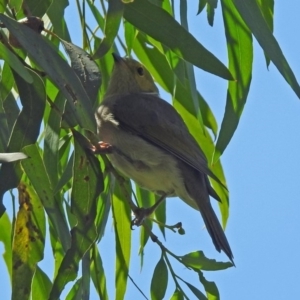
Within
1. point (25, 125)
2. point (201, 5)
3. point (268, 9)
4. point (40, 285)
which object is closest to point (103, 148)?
point (40, 285)

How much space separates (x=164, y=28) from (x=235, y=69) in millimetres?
477

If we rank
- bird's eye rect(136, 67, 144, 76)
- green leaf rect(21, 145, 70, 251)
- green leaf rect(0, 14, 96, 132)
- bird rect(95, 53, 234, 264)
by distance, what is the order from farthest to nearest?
bird's eye rect(136, 67, 144, 76)
bird rect(95, 53, 234, 264)
green leaf rect(21, 145, 70, 251)
green leaf rect(0, 14, 96, 132)

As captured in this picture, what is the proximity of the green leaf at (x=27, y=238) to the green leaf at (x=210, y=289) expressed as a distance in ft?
1.78

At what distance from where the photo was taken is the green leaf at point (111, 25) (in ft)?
6.50

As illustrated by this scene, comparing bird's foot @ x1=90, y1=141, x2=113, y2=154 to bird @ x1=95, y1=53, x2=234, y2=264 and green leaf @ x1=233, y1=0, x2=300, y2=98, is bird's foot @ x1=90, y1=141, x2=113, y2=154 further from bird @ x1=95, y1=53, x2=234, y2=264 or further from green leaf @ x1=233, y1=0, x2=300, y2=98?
green leaf @ x1=233, y1=0, x2=300, y2=98

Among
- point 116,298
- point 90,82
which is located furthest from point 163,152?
Answer: point 90,82

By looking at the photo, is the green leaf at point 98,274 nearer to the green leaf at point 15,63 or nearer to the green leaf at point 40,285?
the green leaf at point 40,285

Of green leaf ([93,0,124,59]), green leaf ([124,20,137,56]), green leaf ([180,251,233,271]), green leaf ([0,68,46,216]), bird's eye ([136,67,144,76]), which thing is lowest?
green leaf ([180,251,233,271])

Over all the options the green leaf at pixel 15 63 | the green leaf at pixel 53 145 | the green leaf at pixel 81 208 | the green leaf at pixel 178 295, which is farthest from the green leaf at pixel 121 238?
the green leaf at pixel 15 63

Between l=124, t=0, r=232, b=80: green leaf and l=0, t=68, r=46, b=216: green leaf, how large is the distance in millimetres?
304

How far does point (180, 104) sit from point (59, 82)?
1.19 meters

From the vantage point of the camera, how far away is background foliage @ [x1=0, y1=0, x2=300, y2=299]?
1941 mm

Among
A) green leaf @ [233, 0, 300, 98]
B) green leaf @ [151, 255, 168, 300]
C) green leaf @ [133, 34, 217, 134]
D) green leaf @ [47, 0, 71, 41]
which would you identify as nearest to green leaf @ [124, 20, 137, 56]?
green leaf @ [133, 34, 217, 134]

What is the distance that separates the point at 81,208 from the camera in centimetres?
223
